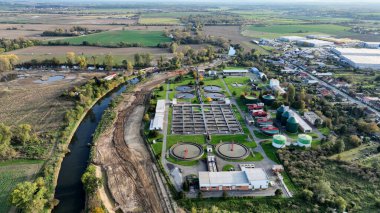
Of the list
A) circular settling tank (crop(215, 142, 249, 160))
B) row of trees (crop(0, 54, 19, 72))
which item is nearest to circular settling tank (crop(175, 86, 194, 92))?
circular settling tank (crop(215, 142, 249, 160))

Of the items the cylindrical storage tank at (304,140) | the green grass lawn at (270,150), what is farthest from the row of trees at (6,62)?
the cylindrical storage tank at (304,140)

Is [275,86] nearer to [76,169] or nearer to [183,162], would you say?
[183,162]

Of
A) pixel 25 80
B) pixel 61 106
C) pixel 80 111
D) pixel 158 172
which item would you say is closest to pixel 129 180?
pixel 158 172

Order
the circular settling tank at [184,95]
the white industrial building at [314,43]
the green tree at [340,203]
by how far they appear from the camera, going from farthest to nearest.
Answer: the white industrial building at [314,43], the circular settling tank at [184,95], the green tree at [340,203]

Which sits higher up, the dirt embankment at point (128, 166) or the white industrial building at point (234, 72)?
the white industrial building at point (234, 72)

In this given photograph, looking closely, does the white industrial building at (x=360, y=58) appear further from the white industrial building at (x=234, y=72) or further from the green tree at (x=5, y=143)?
the green tree at (x=5, y=143)

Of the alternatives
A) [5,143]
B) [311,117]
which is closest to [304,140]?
[311,117]

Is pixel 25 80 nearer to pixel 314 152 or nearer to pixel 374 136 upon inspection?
pixel 314 152
